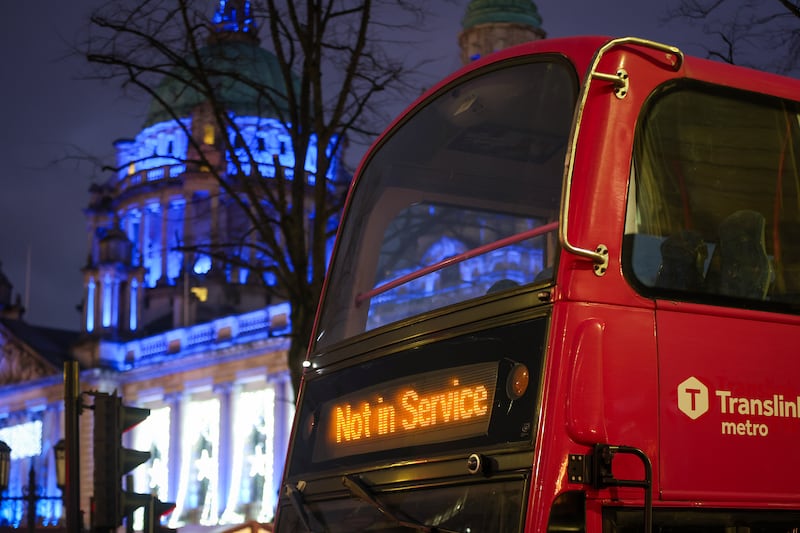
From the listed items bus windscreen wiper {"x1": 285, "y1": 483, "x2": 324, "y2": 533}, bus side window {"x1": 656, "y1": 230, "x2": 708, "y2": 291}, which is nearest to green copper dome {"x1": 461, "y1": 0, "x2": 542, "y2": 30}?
bus windscreen wiper {"x1": 285, "y1": 483, "x2": 324, "y2": 533}

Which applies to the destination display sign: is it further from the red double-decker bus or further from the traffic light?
the traffic light

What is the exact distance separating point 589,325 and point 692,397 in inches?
17.8

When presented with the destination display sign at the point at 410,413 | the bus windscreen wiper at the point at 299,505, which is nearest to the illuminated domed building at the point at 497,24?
the bus windscreen wiper at the point at 299,505

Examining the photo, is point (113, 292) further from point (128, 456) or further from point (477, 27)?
point (128, 456)

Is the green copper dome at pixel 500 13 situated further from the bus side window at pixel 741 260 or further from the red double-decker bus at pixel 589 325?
the bus side window at pixel 741 260

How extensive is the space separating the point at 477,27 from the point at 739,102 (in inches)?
1925

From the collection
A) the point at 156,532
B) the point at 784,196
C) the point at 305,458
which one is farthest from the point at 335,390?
the point at 156,532

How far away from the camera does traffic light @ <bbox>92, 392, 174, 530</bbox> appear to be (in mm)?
7520

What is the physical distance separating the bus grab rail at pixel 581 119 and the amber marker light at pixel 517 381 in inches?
16.2

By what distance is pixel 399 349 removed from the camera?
17.3 feet

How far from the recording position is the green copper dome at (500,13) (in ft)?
173

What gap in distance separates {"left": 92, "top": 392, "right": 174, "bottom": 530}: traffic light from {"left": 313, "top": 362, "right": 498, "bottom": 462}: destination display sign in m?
2.27

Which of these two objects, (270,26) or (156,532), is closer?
(156,532)

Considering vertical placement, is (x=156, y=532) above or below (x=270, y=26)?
below
